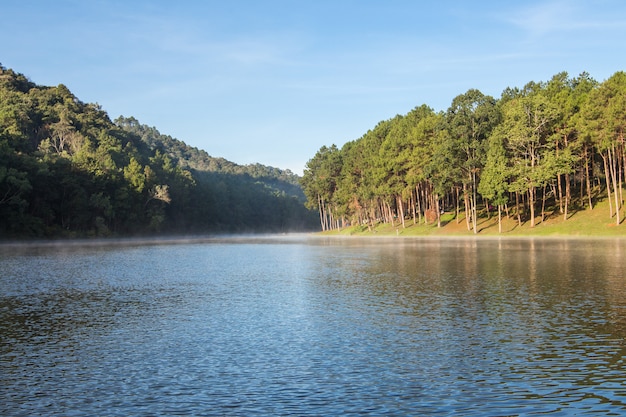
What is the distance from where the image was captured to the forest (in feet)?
296

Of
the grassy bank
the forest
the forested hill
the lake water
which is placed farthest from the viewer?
the forested hill

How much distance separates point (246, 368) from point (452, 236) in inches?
3725

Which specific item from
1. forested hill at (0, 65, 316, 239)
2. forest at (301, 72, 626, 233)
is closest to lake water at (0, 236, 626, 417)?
forest at (301, 72, 626, 233)

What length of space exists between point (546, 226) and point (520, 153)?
51.1ft

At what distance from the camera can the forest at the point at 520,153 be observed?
90.3 metres

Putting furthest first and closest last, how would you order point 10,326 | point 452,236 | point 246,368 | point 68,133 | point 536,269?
point 68,133
point 452,236
point 536,269
point 10,326
point 246,368

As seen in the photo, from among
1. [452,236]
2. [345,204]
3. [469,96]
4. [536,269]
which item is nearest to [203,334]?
[536,269]

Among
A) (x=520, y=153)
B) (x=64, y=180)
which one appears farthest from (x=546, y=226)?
(x=64, y=180)

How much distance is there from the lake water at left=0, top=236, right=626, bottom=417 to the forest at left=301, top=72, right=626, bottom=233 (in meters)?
62.0

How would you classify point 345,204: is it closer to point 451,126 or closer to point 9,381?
point 451,126

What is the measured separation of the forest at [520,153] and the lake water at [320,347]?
62.0m

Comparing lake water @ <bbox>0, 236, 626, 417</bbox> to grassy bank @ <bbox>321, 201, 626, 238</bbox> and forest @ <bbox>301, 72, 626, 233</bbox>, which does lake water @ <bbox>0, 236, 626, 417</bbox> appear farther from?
forest @ <bbox>301, 72, 626, 233</bbox>

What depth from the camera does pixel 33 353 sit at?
59.7 feet

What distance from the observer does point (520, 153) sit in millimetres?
104312
